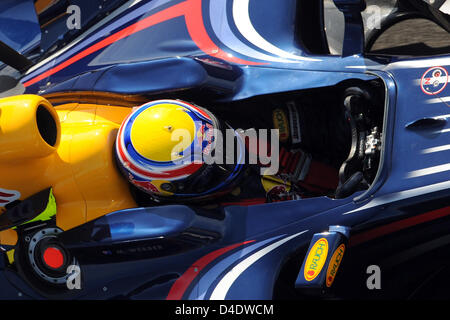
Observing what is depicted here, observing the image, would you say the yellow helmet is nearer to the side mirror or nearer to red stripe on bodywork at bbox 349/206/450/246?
red stripe on bodywork at bbox 349/206/450/246

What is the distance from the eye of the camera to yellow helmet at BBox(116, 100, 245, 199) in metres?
2.20

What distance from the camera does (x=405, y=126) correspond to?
85.9 inches

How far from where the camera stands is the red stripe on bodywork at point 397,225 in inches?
84.0

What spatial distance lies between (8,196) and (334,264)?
4.34 feet

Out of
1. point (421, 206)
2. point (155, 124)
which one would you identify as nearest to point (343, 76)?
point (421, 206)

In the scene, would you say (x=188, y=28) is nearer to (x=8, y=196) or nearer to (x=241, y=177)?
(x=241, y=177)

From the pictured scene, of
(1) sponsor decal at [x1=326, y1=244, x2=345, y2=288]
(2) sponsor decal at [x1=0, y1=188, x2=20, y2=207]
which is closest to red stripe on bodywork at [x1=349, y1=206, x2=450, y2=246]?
(1) sponsor decal at [x1=326, y1=244, x2=345, y2=288]

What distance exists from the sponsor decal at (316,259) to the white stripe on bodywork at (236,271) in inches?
6.3

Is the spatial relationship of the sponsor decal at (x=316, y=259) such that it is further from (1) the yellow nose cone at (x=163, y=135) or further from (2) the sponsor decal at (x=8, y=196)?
(2) the sponsor decal at (x=8, y=196)

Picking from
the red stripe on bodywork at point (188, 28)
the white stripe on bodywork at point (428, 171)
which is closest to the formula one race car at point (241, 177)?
the white stripe on bodywork at point (428, 171)

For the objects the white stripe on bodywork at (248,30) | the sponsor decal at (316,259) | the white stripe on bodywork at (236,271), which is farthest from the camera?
the white stripe on bodywork at (248,30)

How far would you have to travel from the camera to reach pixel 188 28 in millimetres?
3076

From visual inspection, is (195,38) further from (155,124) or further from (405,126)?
(405,126)

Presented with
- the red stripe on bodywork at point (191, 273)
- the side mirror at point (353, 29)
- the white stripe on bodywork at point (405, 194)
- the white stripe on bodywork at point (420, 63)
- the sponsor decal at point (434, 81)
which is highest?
the side mirror at point (353, 29)
